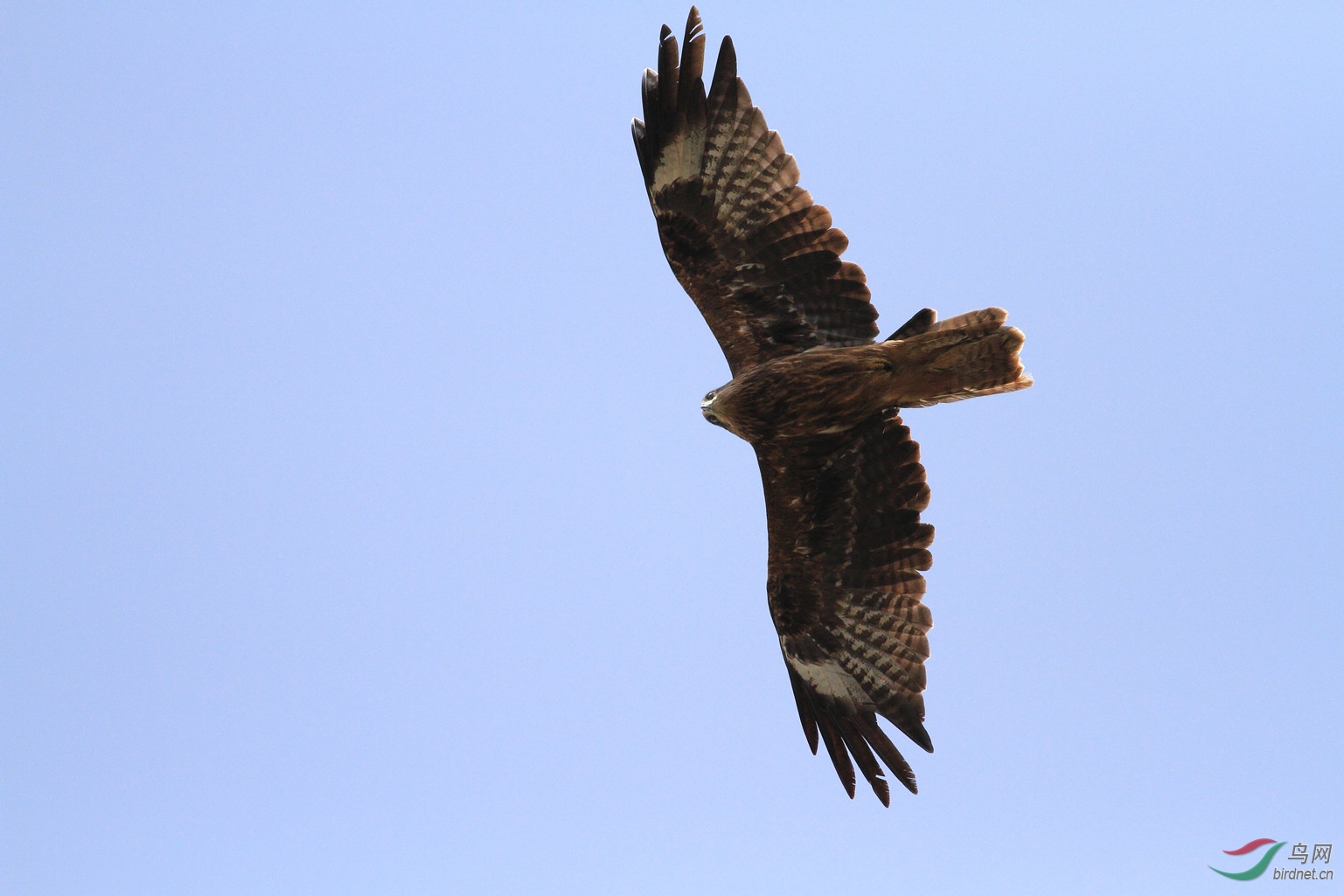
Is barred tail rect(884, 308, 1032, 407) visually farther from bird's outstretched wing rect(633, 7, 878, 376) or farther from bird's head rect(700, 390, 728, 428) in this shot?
bird's head rect(700, 390, 728, 428)

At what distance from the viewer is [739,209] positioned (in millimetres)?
9250

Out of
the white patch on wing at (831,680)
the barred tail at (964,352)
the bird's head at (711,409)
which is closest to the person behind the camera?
the barred tail at (964,352)

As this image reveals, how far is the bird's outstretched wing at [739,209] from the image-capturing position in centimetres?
916

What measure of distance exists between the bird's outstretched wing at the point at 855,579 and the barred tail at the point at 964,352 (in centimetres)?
57

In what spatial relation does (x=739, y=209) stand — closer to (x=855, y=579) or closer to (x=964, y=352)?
(x=964, y=352)

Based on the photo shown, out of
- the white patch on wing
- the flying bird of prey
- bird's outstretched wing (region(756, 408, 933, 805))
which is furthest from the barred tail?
the white patch on wing

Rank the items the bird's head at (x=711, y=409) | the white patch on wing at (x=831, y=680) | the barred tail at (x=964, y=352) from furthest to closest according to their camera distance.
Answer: the white patch on wing at (x=831, y=680) < the bird's head at (x=711, y=409) < the barred tail at (x=964, y=352)

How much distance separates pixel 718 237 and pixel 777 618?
296 cm

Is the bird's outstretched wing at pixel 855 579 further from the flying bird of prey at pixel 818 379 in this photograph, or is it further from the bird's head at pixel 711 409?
the bird's head at pixel 711 409

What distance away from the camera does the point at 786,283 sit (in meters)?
9.32

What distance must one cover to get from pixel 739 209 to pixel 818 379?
133cm

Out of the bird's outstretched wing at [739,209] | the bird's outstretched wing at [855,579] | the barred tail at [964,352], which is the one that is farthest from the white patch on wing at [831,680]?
the bird's outstretched wing at [739,209]

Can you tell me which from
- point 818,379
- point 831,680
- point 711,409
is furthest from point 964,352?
point 831,680

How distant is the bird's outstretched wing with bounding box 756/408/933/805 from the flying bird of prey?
0.01 meters
